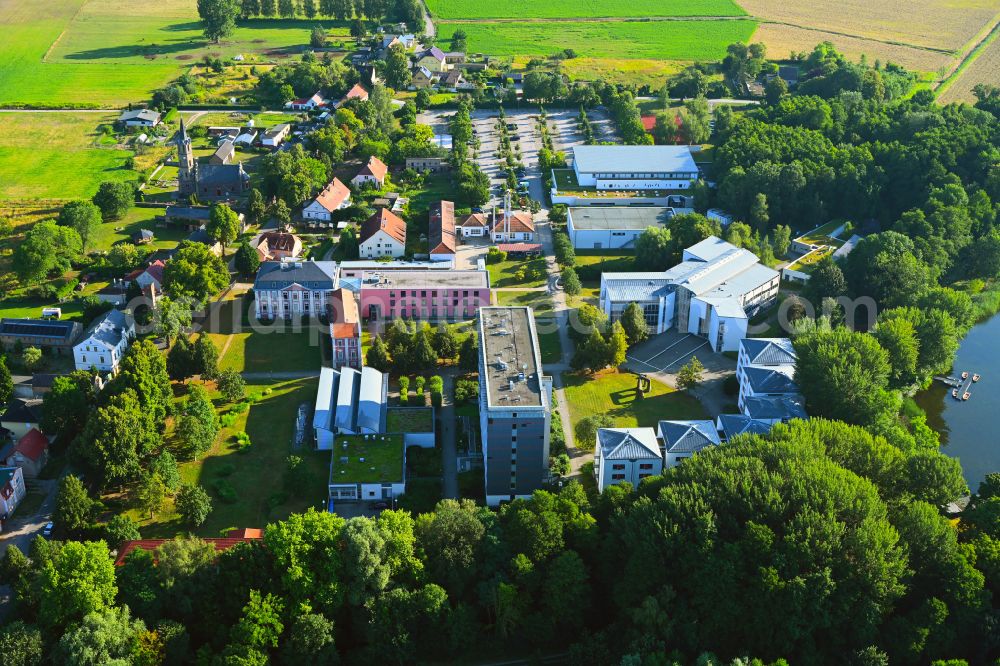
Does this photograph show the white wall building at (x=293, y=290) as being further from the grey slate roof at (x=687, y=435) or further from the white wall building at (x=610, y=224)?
the grey slate roof at (x=687, y=435)

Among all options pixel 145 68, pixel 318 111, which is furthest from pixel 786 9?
pixel 145 68

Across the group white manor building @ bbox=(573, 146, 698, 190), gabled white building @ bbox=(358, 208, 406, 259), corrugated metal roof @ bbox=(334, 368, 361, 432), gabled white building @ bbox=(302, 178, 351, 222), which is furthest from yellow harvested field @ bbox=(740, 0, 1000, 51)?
corrugated metal roof @ bbox=(334, 368, 361, 432)

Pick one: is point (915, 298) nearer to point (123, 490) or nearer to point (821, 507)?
point (821, 507)

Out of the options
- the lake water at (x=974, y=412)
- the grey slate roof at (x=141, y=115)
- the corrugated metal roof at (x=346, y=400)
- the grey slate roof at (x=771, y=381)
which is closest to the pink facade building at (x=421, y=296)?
the corrugated metal roof at (x=346, y=400)

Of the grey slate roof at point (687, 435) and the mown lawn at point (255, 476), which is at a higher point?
the grey slate roof at point (687, 435)

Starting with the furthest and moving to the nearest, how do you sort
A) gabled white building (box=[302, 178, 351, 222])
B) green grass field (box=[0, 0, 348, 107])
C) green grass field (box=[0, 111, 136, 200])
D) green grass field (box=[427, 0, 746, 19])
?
1. green grass field (box=[427, 0, 746, 19])
2. green grass field (box=[0, 0, 348, 107])
3. green grass field (box=[0, 111, 136, 200])
4. gabled white building (box=[302, 178, 351, 222])

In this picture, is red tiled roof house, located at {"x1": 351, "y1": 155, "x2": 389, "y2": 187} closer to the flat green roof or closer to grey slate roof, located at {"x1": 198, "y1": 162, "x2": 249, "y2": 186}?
grey slate roof, located at {"x1": 198, "y1": 162, "x2": 249, "y2": 186}
